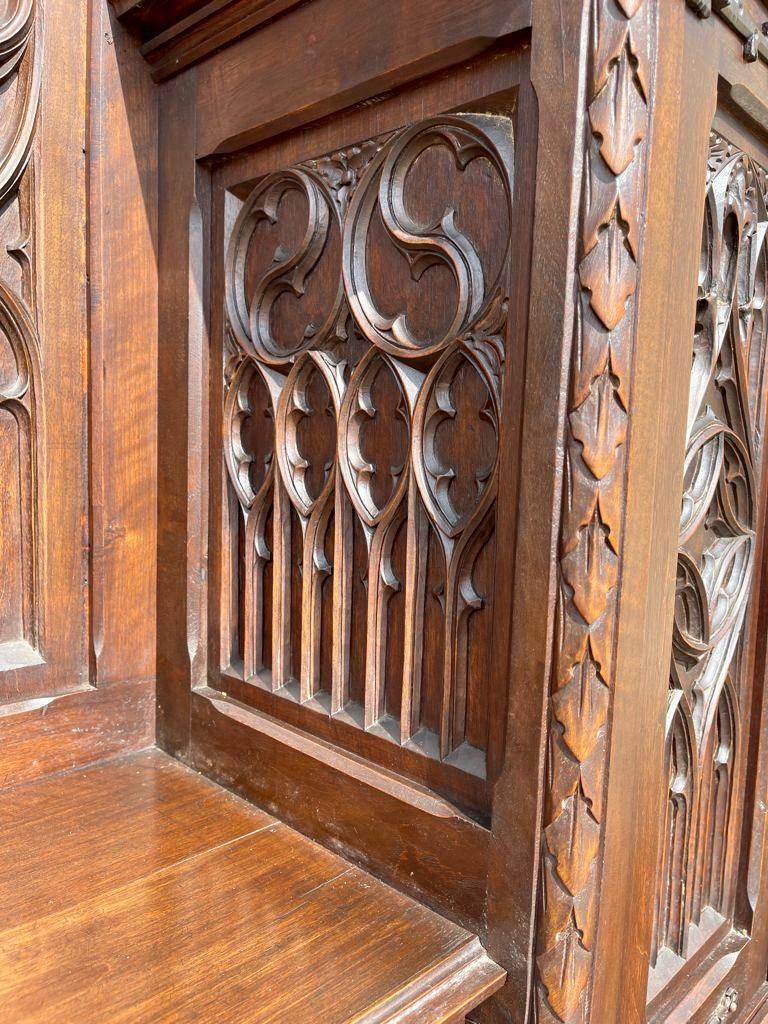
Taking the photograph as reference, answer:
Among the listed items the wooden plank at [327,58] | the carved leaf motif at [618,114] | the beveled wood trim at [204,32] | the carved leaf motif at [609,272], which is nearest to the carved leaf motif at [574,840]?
the carved leaf motif at [609,272]

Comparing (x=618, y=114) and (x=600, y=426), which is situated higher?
(x=618, y=114)

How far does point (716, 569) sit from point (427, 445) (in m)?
0.43

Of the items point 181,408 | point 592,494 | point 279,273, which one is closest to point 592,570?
point 592,494

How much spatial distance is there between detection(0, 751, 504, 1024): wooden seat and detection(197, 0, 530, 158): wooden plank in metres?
0.90

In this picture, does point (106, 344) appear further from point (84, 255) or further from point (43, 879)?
point (43, 879)

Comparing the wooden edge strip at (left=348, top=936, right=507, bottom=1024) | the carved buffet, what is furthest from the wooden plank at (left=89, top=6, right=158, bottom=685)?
the wooden edge strip at (left=348, top=936, right=507, bottom=1024)

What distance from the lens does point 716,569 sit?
3.17 feet

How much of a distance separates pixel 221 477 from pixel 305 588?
0.23m

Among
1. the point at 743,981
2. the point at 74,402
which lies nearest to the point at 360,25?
the point at 74,402

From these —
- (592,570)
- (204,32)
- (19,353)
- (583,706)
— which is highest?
(204,32)

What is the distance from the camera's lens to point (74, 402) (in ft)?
3.58

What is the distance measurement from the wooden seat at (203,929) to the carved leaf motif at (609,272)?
63 centimetres

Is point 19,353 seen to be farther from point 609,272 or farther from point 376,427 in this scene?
point 609,272

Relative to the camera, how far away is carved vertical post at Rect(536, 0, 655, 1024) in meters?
0.62
